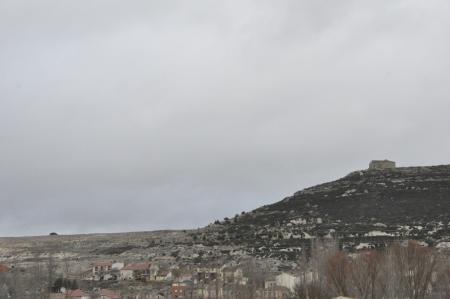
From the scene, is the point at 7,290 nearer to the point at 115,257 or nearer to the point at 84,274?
the point at 84,274

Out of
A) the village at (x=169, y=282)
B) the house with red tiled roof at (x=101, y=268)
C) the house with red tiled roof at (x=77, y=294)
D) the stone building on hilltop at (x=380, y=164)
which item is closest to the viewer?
the village at (x=169, y=282)

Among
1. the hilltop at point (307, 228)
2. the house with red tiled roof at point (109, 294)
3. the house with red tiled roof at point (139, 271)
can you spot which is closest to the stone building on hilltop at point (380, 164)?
the hilltop at point (307, 228)

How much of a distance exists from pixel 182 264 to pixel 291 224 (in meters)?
22.9

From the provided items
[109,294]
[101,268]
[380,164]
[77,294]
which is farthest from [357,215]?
[77,294]

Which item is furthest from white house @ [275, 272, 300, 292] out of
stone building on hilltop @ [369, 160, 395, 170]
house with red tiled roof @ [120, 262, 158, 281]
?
stone building on hilltop @ [369, 160, 395, 170]

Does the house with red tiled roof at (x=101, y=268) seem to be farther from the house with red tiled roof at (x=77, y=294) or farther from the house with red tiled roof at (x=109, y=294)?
the house with red tiled roof at (x=77, y=294)

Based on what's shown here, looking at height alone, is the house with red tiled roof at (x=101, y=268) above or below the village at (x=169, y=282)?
Answer: above

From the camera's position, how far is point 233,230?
435ft

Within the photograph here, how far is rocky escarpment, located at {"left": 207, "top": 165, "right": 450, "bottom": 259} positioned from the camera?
108 m

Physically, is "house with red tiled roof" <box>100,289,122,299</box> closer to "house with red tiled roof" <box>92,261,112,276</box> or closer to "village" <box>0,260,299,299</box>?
"village" <box>0,260,299,299</box>

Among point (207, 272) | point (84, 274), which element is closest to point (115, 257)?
point (84, 274)

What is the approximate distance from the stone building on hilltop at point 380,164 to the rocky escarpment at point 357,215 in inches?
254

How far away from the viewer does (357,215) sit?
12294cm

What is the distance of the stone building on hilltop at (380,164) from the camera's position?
160250 millimetres
